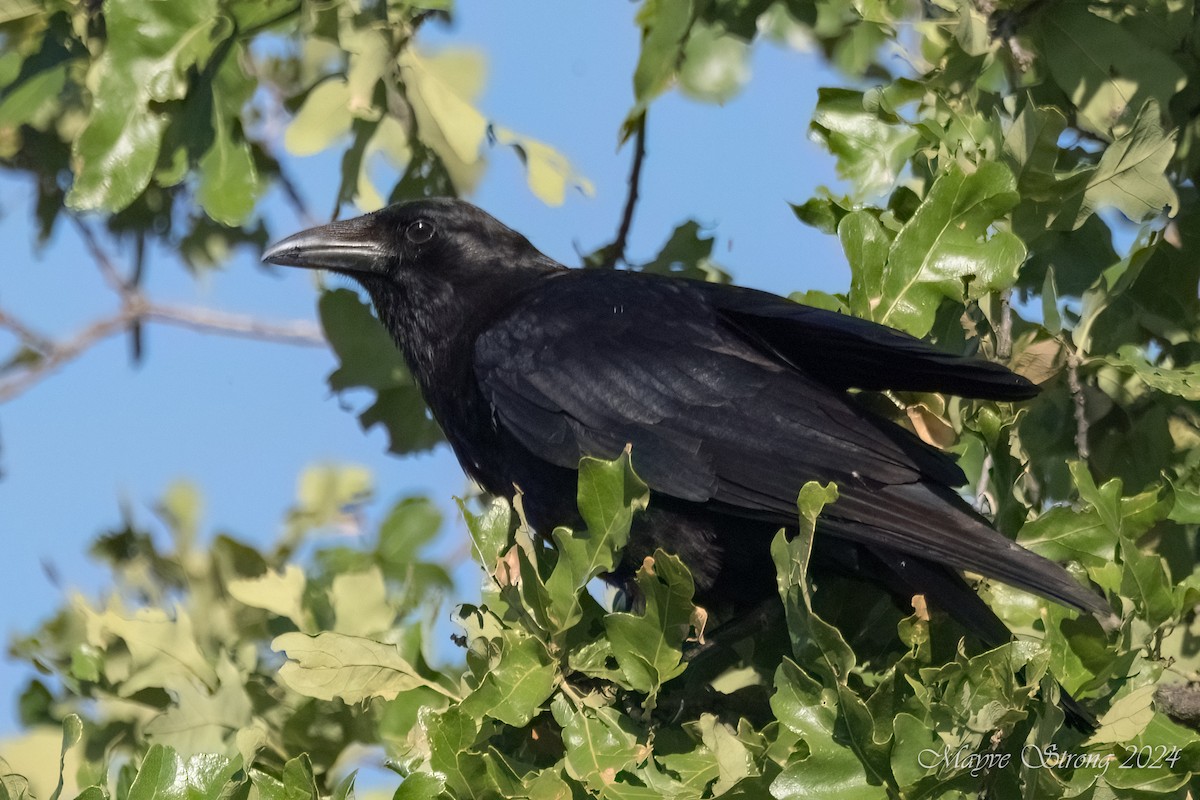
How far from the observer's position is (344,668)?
3029 mm

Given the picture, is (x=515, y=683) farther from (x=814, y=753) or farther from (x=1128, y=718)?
(x=1128, y=718)

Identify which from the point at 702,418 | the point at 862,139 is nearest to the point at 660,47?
the point at 862,139

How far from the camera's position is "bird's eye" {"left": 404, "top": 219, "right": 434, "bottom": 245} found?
16.0ft

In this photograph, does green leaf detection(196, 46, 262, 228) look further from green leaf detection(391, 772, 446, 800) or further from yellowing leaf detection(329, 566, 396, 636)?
green leaf detection(391, 772, 446, 800)

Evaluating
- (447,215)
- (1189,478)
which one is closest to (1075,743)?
(1189,478)

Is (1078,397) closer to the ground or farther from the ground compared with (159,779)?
farther from the ground

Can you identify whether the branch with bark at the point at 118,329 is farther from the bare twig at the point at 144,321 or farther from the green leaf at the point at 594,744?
the green leaf at the point at 594,744

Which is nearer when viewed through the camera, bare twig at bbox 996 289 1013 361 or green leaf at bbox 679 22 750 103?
bare twig at bbox 996 289 1013 361

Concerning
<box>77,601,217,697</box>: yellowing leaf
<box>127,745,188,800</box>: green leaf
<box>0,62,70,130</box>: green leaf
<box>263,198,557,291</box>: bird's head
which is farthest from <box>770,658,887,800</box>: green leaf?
<box>0,62,70,130</box>: green leaf

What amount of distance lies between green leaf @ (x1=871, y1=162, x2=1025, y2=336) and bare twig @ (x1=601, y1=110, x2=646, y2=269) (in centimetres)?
147

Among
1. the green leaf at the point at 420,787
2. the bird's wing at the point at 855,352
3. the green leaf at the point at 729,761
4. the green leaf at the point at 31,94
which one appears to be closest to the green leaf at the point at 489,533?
the green leaf at the point at 420,787

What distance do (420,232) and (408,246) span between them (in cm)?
6

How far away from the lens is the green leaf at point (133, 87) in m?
3.98

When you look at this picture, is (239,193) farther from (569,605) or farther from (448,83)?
(569,605)
